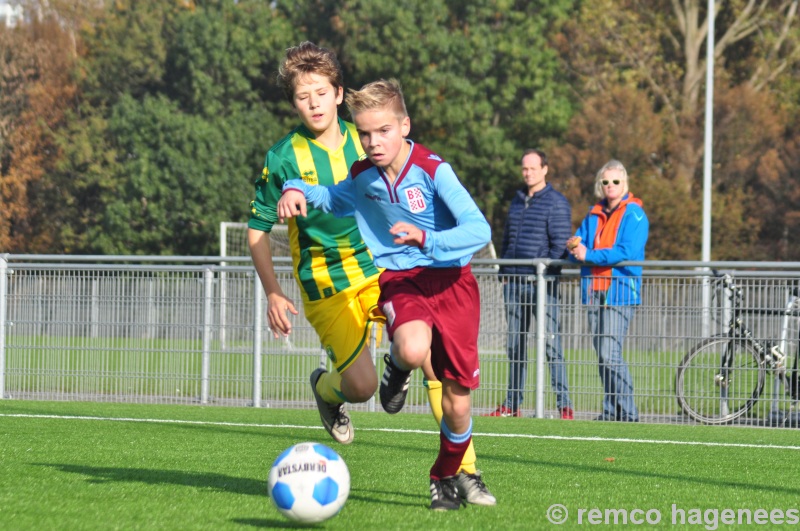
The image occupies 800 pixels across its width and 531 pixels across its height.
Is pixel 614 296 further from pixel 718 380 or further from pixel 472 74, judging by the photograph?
pixel 472 74

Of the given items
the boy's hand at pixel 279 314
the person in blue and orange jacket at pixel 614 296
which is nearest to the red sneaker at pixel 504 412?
the person in blue and orange jacket at pixel 614 296

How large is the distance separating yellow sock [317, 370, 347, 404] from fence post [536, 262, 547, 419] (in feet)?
14.3

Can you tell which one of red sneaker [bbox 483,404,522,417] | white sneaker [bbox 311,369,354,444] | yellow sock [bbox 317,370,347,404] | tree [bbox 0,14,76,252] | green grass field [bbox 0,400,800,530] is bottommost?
red sneaker [bbox 483,404,522,417]

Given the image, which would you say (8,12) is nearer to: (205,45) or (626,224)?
(205,45)

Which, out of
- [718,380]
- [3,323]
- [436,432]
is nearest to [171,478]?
[436,432]

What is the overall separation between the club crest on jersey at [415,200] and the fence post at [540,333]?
6016 millimetres

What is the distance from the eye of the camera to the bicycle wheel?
11250 millimetres

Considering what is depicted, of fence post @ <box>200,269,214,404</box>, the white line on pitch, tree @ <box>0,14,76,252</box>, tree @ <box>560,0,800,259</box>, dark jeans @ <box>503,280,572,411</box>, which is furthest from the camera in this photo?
tree @ <box>0,14,76,252</box>

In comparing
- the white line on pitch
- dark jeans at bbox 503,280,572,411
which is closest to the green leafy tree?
dark jeans at bbox 503,280,572,411

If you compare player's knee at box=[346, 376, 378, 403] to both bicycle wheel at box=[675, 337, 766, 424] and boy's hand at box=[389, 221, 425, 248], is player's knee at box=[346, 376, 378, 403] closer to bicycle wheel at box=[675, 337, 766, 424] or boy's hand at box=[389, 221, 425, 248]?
boy's hand at box=[389, 221, 425, 248]

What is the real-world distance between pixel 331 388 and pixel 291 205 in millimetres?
2005

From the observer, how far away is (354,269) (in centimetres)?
750

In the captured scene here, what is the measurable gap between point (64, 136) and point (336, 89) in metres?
41.1

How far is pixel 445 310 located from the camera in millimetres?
5926
